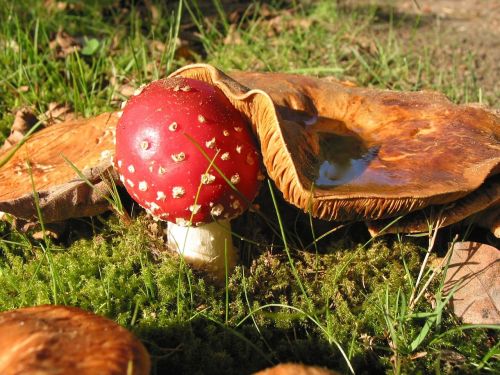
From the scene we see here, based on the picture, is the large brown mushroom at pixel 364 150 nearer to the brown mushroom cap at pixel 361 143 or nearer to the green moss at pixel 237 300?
the brown mushroom cap at pixel 361 143

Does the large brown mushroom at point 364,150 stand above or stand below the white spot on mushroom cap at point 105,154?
above

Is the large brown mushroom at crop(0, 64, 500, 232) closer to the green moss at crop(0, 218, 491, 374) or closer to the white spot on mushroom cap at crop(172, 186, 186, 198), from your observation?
the green moss at crop(0, 218, 491, 374)

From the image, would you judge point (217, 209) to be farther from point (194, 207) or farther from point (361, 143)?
point (361, 143)

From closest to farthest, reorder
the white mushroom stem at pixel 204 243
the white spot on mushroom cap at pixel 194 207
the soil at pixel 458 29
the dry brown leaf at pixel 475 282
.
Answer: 1. the white spot on mushroom cap at pixel 194 207
2. the dry brown leaf at pixel 475 282
3. the white mushroom stem at pixel 204 243
4. the soil at pixel 458 29

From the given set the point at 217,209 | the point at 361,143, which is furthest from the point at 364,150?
the point at 217,209

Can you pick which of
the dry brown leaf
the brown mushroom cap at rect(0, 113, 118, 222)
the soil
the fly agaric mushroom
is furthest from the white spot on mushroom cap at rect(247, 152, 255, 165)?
the soil

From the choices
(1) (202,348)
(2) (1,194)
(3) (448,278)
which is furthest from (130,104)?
(3) (448,278)

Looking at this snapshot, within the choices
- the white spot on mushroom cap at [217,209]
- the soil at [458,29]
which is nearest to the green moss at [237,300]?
the white spot on mushroom cap at [217,209]
